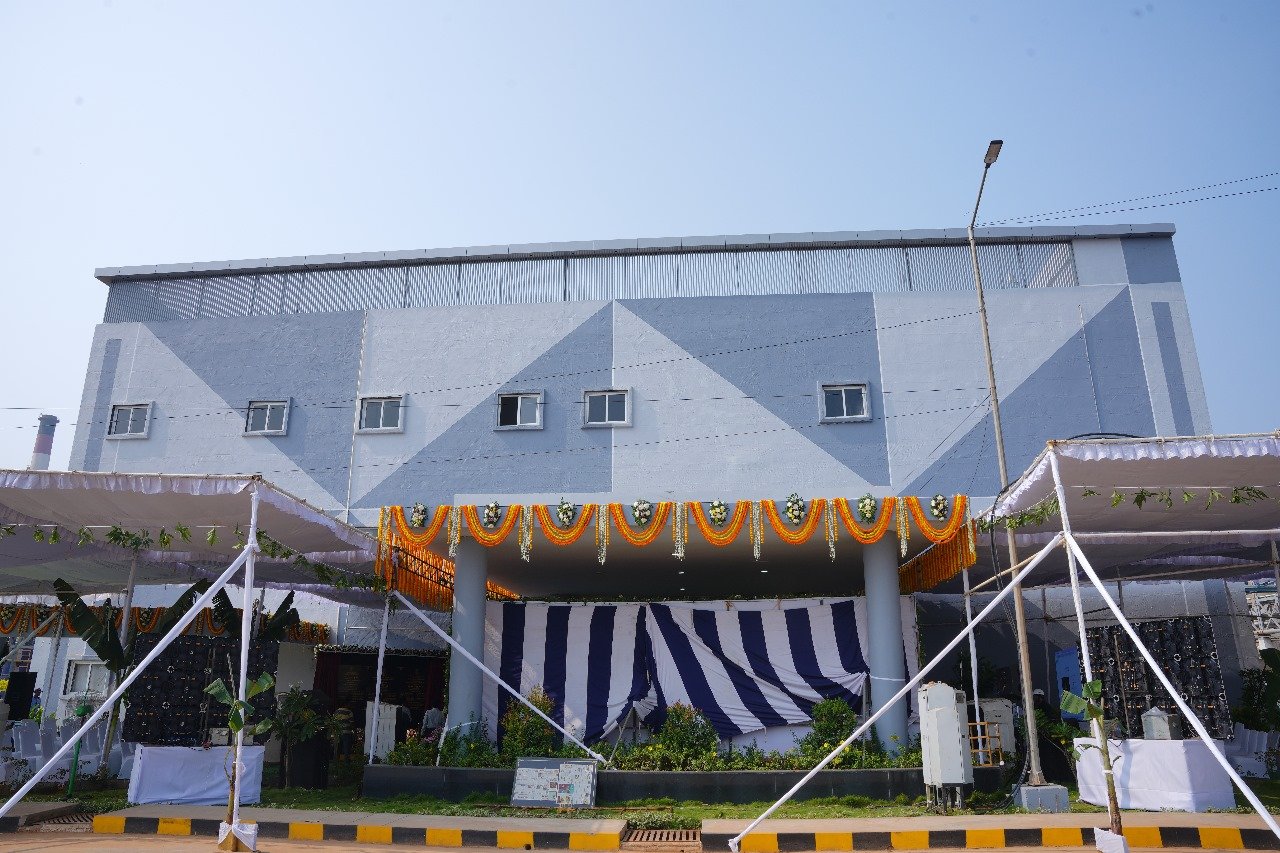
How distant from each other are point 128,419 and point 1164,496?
2194cm

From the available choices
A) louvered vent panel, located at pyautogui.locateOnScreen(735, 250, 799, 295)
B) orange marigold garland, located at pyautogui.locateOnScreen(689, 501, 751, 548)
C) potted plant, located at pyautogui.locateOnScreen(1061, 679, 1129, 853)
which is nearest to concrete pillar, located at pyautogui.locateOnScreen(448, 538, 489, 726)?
orange marigold garland, located at pyautogui.locateOnScreen(689, 501, 751, 548)

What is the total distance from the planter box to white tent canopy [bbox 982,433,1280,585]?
3837mm

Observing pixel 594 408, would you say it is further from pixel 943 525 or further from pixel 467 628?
pixel 943 525

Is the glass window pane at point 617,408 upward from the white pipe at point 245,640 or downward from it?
upward

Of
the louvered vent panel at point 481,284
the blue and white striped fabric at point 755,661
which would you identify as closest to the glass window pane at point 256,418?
the louvered vent panel at point 481,284

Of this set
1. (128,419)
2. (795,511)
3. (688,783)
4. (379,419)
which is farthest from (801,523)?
(128,419)

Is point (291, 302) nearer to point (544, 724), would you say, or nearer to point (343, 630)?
point (343, 630)

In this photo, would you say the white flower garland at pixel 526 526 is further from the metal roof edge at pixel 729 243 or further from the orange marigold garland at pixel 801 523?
the metal roof edge at pixel 729 243

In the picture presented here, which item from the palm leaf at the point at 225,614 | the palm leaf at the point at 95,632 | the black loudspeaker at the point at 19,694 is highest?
the palm leaf at the point at 225,614

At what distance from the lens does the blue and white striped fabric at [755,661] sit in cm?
1390

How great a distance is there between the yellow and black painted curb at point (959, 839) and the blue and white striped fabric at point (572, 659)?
4911 millimetres

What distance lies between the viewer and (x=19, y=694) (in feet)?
62.0

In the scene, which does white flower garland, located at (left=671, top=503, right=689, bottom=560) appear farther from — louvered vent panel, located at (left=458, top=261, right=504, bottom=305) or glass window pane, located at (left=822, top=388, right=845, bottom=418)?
louvered vent panel, located at (left=458, top=261, right=504, bottom=305)

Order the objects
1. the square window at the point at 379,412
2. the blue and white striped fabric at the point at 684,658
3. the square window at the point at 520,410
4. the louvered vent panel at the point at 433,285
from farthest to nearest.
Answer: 1. the louvered vent panel at the point at 433,285
2. the square window at the point at 379,412
3. the square window at the point at 520,410
4. the blue and white striped fabric at the point at 684,658
